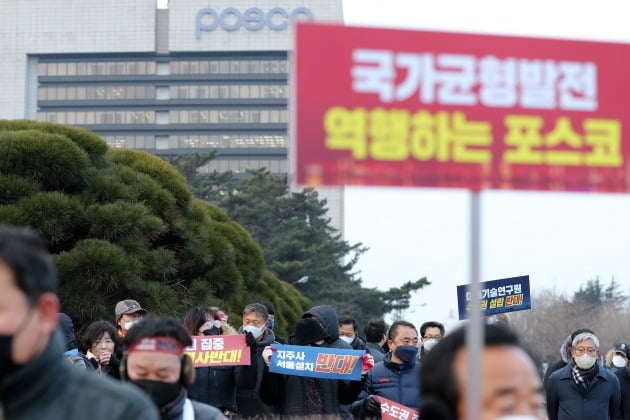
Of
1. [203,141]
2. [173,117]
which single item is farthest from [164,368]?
[173,117]

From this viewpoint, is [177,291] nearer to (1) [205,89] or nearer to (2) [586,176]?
(2) [586,176]

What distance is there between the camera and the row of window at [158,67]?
4609 inches

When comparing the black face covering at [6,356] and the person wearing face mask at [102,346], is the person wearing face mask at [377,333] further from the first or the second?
the black face covering at [6,356]

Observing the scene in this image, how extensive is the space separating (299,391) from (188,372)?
4881 mm

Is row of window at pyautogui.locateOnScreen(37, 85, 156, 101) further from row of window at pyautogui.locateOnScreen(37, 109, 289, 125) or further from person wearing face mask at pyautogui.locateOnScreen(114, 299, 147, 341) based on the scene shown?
person wearing face mask at pyautogui.locateOnScreen(114, 299, 147, 341)

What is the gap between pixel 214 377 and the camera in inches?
382

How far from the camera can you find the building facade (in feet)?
381

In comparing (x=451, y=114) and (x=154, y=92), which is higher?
(x=154, y=92)

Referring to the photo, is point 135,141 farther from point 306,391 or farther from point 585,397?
point 306,391

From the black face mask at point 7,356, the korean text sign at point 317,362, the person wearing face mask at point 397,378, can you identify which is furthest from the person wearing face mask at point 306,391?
the black face mask at point 7,356

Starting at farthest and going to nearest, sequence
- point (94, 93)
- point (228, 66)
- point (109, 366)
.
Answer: point (94, 93)
point (228, 66)
point (109, 366)

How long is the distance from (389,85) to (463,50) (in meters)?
0.24

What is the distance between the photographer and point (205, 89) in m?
117

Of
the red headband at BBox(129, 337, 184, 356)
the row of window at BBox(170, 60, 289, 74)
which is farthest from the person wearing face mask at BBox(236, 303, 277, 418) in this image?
the row of window at BBox(170, 60, 289, 74)
